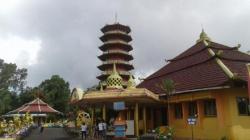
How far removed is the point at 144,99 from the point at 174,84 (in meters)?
2.80

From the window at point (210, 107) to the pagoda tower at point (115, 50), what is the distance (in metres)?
22.9

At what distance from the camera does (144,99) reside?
23750 millimetres

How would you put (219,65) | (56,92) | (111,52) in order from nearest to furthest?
(219,65) → (111,52) → (56,92)

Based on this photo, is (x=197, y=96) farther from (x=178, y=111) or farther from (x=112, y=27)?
(x=112, y=27)

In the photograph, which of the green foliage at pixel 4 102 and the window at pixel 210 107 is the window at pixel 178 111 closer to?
the window at pixel 210 107

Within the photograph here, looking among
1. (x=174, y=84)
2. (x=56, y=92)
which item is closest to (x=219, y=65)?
(x=174, y=84)

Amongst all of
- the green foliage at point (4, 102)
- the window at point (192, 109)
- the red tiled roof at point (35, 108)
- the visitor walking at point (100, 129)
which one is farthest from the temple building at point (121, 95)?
the green foliage at point (4, 102)

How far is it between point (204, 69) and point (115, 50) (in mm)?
23331

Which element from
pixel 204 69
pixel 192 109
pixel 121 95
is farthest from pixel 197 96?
pixel 121 95

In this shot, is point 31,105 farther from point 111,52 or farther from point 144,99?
point 144,99

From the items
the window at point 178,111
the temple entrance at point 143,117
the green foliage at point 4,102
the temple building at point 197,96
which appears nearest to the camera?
the temple building at point 197,96

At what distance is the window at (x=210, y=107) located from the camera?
21.8m

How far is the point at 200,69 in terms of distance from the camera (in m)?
24.5

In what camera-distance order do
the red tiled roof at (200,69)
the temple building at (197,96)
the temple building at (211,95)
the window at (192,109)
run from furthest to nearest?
1. the window at (192,109)
2. the red tiled roof at (200,69)
3. the temple building at (197,96)
4. the temple building at (211,95)
